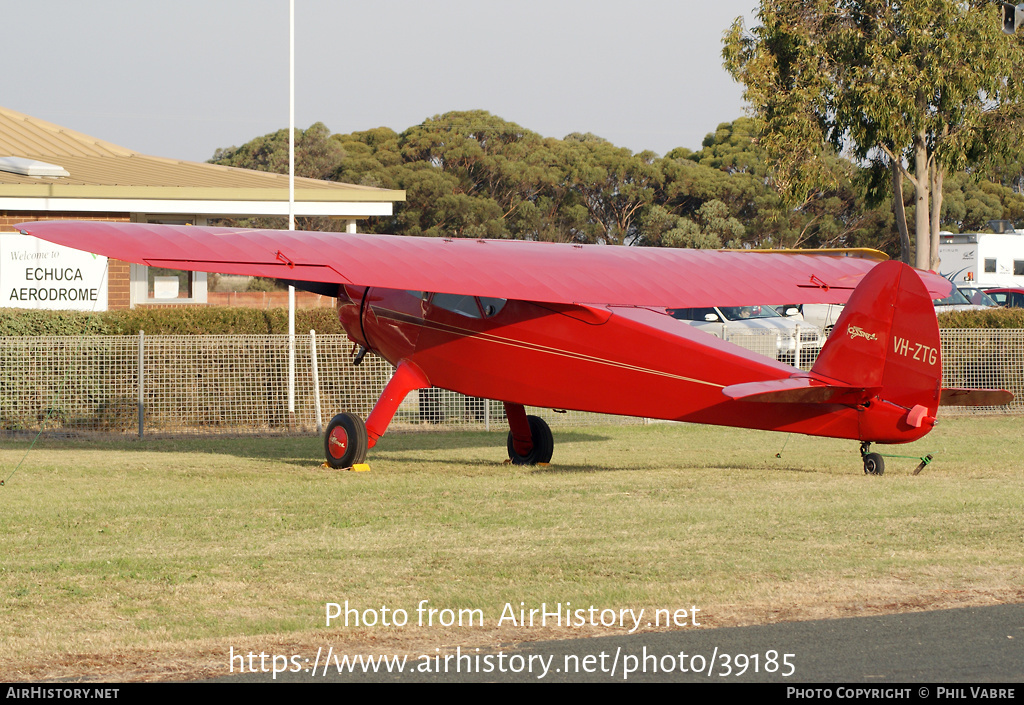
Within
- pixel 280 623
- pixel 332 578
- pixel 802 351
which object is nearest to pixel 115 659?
pixel 280 623

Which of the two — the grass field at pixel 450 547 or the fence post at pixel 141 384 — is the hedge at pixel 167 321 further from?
the grass field at pixel 450 547

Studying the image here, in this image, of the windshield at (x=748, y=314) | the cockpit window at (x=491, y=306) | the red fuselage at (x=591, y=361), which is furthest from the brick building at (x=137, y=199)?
the cockpit window at (x=491, y=306)

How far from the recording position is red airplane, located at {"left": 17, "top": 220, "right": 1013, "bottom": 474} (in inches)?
383

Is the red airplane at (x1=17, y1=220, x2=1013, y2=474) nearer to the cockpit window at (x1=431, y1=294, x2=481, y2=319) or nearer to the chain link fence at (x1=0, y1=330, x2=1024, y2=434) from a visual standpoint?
the cockpit window at (x1=431, y1=294, x2=481, y2=319)

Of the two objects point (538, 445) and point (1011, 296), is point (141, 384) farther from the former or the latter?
point (1011, 296)

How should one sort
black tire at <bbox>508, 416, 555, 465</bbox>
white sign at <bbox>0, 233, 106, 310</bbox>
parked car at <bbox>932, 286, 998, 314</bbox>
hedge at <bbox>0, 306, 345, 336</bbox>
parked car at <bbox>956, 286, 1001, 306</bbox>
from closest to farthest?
black tire at <bbox>508, 416, 555, 465</bbox> → hedge at <bbox>0, 306, 345, 336</bbox> → white sign at <bbox>0, 233, 106, 310</bbox> → parked car at <bbox>932, 286, 998, 314</bbox> → parked car at <bbox>956, 286, 1001, 306</bbox>

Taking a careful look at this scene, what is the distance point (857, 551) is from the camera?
7.33m

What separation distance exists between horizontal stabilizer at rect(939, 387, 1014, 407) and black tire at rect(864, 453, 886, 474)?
0.91 metres

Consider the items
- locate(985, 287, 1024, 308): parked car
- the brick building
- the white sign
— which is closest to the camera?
the white sign

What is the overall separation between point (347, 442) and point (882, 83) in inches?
775

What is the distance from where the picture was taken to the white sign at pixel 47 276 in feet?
62.4

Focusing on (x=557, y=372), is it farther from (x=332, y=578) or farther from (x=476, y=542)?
(x=332, y=578)

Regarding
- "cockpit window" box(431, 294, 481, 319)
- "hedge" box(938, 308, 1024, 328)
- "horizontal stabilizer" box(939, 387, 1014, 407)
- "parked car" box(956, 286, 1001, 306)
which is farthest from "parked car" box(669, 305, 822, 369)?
"parked car" box(956, 286, 1001, 306)

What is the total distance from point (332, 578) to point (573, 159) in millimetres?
63614
